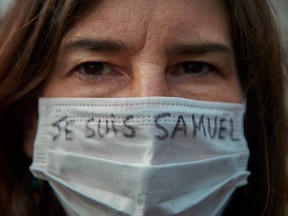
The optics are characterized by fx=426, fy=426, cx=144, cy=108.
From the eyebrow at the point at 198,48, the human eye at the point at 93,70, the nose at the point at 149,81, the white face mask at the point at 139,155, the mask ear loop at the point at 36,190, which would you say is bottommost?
the mask ear loop at the point at 36,190

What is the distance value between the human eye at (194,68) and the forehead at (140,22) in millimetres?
135

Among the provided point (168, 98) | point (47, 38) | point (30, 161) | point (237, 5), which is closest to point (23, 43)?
point (47, 38)

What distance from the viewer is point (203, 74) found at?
1870 millimetres

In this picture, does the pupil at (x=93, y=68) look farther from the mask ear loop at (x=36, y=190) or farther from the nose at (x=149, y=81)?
the mask ear loop at (x=36, y=190)

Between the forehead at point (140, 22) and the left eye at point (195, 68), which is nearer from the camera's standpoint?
the forehead at point (140, 22)

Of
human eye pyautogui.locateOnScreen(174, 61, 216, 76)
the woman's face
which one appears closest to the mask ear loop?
the woman's face

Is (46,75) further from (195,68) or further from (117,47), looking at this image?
(195,68)

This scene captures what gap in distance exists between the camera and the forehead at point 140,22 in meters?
1.69

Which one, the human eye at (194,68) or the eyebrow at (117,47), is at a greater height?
the eyebrow at (117,47)

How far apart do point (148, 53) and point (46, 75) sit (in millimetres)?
467

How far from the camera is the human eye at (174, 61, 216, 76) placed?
183 centimetres

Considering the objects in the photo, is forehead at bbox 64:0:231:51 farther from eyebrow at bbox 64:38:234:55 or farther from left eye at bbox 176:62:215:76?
left eye at bbox 176:62:215:76

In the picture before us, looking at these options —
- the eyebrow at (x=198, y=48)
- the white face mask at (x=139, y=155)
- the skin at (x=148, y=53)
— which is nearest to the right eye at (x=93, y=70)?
the skin at (x=148, y=53)

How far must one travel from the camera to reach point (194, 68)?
6.09ft
